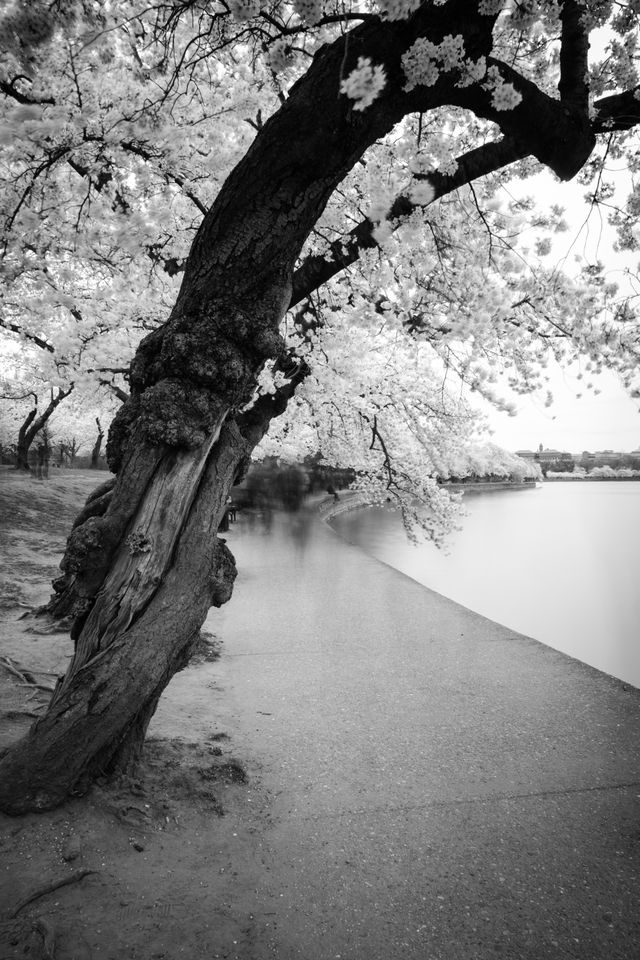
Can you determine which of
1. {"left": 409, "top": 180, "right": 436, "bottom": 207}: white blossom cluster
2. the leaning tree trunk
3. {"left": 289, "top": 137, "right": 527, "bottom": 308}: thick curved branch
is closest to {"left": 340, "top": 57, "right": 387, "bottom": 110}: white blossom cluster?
{"left": 409, "top": 180, "right": 436, "bottom": 207}: white blossom cluster

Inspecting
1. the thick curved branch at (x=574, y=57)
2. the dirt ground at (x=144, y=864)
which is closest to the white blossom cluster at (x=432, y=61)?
the thick curved branch at (x=574, y=57)

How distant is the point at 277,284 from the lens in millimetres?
3104

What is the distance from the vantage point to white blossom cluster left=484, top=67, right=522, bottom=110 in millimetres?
2771

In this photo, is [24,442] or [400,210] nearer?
[400,210]

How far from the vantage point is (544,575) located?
1939 centimetres

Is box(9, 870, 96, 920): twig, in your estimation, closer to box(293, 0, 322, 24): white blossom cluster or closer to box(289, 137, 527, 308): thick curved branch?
box(289, 137, 527, 308): thick curved branch

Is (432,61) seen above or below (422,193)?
above

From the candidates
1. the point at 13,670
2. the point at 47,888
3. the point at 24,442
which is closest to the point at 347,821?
the point at 47,888

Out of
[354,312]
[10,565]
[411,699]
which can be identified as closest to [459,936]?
[411,699]

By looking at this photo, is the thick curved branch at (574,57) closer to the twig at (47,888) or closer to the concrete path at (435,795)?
the concrete path at (435,795)

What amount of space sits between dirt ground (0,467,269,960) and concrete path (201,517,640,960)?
0.17 metres

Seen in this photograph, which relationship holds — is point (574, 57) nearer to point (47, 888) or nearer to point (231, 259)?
point (231, 259)

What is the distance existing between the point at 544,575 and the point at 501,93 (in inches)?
758

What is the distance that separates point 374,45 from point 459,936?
4676 millimetres
